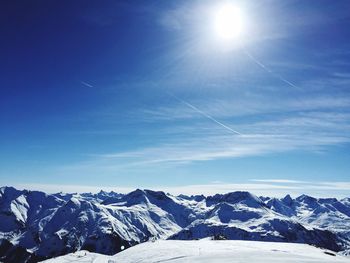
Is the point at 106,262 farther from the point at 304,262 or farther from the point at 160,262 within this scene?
the point at 304,262

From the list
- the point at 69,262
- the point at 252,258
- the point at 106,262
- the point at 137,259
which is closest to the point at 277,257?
the point at 252,258

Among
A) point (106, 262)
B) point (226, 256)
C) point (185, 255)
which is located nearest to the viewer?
point (226, 256)

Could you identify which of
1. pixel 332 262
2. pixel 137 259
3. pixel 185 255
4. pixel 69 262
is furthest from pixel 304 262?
pixel 69 262

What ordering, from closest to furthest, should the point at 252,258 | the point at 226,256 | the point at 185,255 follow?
1. the point at 252,258
2. the point at 226,256
3. the point at 185,255

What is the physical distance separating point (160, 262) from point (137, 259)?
15.6 ft

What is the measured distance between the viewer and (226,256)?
26.7m

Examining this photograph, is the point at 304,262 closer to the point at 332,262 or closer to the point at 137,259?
the point at 332,262

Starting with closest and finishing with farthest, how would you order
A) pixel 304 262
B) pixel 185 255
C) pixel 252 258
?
pixel 304 262 → pixel 252 258 → pixel 185 255

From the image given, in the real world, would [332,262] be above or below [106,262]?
above

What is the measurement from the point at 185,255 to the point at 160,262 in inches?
120

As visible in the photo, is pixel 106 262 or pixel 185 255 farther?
pixel 106 262

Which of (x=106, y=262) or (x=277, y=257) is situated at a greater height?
(x=277, y=257)

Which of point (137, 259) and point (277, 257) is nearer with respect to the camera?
point (277, 257)

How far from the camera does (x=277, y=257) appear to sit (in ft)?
83.9
